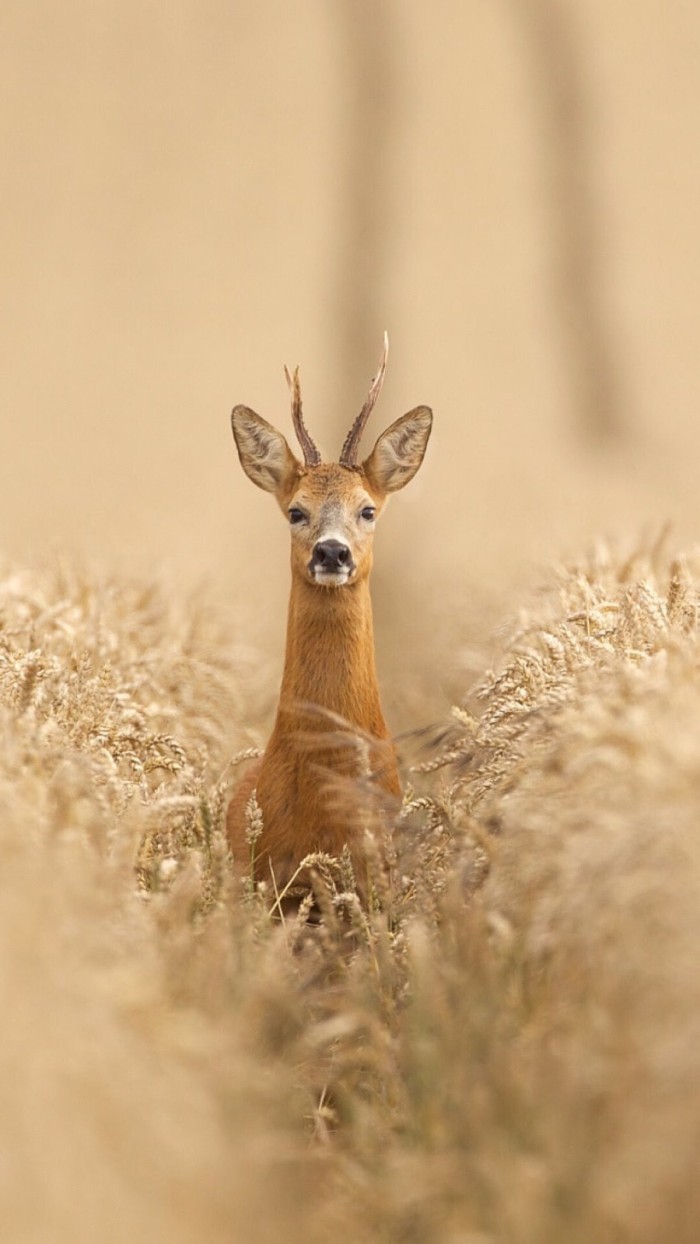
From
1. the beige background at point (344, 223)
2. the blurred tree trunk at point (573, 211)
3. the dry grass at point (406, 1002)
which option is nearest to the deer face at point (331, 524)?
the dry grass at point (406, 1002)

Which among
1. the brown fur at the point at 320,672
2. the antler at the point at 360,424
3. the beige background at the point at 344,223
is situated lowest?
the brown fur at the point at 320,672

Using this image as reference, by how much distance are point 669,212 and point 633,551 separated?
3586cm

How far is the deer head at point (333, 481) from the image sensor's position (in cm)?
572

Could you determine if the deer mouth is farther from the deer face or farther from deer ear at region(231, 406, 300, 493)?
deer ear at region(231, 406, 300, 493)

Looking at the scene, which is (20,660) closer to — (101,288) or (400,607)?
(400,607)

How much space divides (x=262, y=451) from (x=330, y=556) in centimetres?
97

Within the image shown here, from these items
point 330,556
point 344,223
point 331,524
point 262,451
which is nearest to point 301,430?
point 262,451

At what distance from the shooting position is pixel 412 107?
42.9 meters

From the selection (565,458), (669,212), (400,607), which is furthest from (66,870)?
(669,212)

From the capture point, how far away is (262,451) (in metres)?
6.41

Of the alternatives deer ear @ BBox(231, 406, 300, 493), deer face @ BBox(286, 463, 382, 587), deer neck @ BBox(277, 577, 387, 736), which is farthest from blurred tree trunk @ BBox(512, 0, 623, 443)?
deer neck @ BBox(277, 577, 387, 736)

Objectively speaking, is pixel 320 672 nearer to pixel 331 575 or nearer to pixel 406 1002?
pixel 331 575

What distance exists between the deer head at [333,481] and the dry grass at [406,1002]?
2.88ft

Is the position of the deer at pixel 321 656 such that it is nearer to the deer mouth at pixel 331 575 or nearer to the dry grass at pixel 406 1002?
the deer mouth at pixel 331 575
